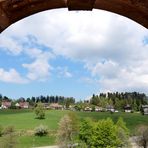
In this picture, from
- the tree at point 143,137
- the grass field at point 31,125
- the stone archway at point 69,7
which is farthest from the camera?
the grass field at point 31,125

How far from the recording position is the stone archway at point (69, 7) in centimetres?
445

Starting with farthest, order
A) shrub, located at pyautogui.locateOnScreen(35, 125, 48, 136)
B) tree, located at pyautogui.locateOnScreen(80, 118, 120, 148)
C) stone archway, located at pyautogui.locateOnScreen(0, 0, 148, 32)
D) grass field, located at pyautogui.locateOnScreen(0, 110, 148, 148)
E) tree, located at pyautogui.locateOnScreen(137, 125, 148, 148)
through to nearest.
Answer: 1. shrub, located at pyautogui.locateOnScreen(35, 125, 48, 136)
2. grass field, located at pyautogui.locateOnScreen(0, 110, 148, 148)
3. tree, located at pyautogui.locateOnScreen(137, 125, 148, 148)
4. tree, located at pyautogui.locateOnScreen(80, 118, 120, 148)
5. stone archway, located at pyautogui.locateOnScreen(0, 0, 148, 32)

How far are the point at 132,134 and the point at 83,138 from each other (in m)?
27.0

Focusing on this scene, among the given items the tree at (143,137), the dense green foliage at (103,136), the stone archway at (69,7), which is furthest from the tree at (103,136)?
the stone archway at (69,7)

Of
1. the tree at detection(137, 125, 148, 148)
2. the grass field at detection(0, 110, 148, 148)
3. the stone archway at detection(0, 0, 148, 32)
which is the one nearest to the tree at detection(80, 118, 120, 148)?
the tree at detection(137, 125, 148, 148)

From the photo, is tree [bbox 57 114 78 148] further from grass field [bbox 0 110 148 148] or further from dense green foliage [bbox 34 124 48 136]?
dense green foliage [bbox 34 124 48 136]

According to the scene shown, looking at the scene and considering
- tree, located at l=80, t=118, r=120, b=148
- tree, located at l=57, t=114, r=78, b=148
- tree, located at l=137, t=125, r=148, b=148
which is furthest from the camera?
tree, located at l=57, t=114, r=78, b=148

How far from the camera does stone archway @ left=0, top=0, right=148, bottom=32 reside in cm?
445

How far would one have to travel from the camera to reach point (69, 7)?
4582 millimetres

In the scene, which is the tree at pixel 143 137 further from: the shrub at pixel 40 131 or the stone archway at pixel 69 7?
the stone archway at pixel 69 7

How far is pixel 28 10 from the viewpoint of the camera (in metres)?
4.56

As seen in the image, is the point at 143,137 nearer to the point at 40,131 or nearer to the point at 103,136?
the point at 103,136

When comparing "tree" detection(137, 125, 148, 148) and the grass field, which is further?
the grass field

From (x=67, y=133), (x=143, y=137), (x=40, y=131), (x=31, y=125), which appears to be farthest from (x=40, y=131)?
(x=143, y=137)
